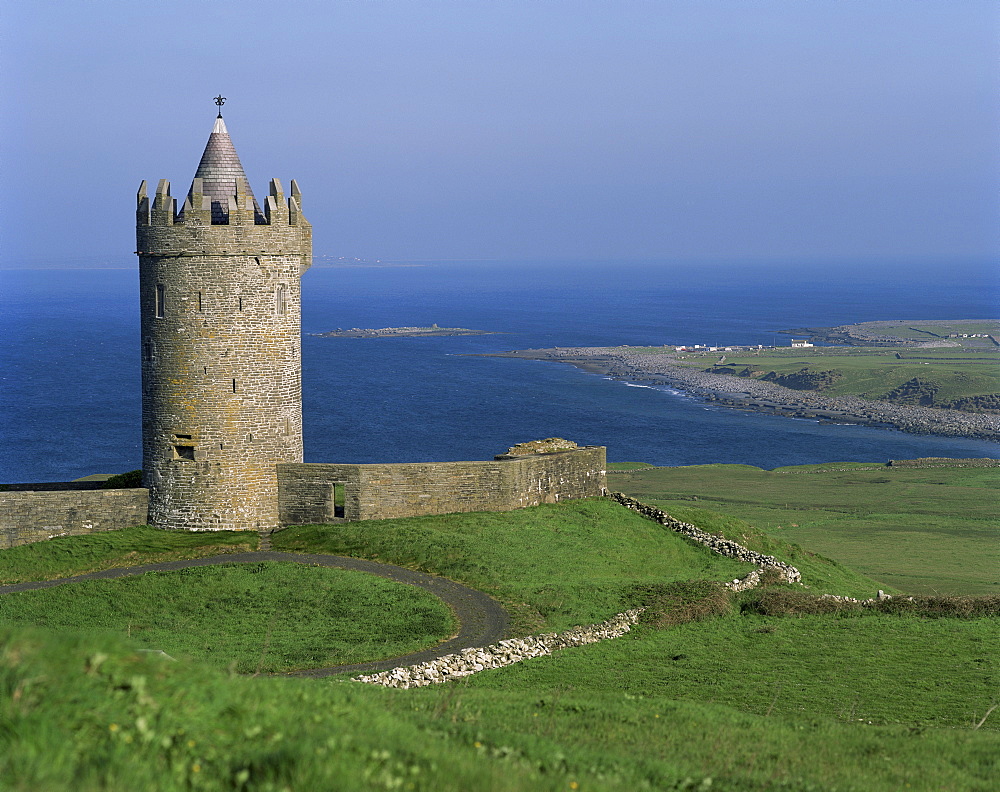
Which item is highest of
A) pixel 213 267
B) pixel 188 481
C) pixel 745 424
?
pixel 213 267

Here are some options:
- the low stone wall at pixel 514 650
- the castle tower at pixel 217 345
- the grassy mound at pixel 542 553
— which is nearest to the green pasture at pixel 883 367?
the grassy mound at pixel 542 553

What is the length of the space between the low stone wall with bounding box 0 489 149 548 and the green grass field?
89cm

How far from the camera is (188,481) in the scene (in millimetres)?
30297

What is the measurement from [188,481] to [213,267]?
589 centimetres

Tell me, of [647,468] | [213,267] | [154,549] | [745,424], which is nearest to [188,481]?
[154,549]

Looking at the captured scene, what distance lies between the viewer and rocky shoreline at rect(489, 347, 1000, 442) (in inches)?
4742

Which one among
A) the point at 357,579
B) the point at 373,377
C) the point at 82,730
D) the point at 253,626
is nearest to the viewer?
the point at 82,730

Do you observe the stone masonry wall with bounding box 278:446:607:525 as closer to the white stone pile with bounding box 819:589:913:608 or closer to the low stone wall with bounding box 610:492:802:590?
the low stone wall with bounding box 610:492:802:590

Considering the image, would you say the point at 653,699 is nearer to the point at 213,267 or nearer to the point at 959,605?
the point at 959,605

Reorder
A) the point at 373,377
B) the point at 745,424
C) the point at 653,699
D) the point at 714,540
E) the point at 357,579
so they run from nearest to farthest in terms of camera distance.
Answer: the point at 653,699 → the point at 357,579 → the point at 714,540 → the point at 745,424 → the point at 373,377

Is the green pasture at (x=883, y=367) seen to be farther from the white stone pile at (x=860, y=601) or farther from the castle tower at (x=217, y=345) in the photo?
the castle tower at (x=217, y=345)

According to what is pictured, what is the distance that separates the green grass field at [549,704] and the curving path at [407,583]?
1.82 ft

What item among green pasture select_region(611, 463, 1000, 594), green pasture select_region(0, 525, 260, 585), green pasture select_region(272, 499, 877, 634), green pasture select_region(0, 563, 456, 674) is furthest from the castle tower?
green pasture select_region(611, 463, 1000, 594)

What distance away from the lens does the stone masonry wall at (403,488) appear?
30.8 metres
